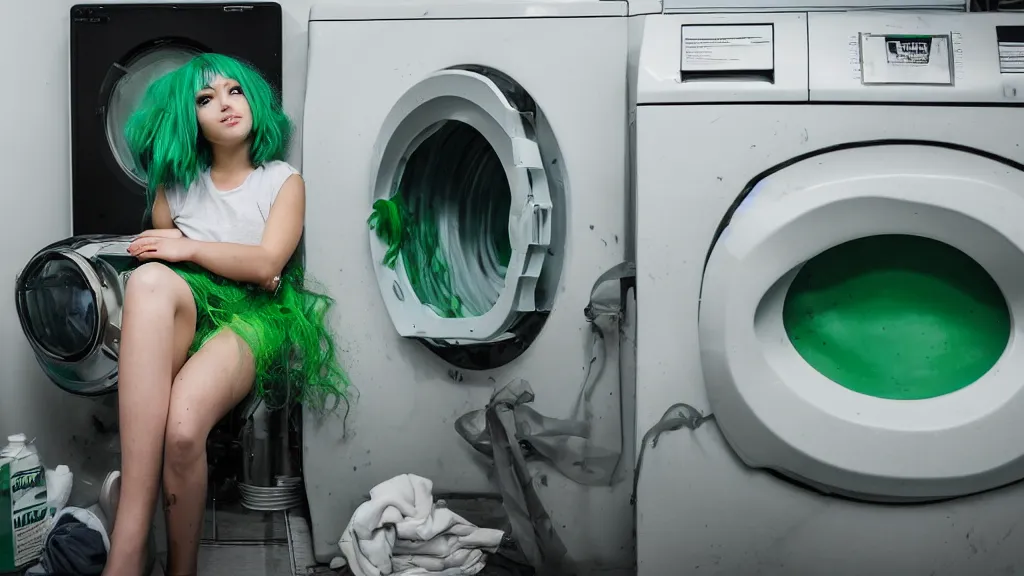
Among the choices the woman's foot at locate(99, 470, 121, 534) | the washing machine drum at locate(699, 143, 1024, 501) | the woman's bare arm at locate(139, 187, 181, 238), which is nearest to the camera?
the washing machine drum at locate(699, 143, 1024, 501)

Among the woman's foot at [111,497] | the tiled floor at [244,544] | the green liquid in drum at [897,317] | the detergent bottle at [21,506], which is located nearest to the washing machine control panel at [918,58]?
the green liquid in drum at [897,317]

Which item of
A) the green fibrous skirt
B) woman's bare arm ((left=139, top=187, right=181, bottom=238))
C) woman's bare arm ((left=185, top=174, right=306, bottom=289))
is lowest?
the green fibrous skirt

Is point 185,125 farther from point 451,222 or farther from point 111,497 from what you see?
point 111,497

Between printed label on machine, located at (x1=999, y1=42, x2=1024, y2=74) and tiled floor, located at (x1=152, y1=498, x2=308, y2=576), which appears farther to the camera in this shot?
tiled floor, located at (x1=152, y1=498, x2=308, y2=576)

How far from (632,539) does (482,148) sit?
0.71 metres

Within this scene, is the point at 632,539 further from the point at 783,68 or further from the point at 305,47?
the point at 305,47

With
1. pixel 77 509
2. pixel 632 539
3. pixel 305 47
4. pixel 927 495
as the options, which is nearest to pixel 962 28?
pixel 927 495

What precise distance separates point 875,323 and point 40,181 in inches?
62.3

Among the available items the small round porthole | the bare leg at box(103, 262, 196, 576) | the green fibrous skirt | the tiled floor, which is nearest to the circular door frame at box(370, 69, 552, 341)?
the small round porthole

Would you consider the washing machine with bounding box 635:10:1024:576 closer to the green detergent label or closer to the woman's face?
the woman's face

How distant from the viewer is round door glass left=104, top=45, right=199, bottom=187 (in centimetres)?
174

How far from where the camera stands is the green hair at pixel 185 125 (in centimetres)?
150

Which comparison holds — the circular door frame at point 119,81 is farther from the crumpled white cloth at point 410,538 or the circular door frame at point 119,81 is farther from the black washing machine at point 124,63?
the crumpled white cloth at point 410,538

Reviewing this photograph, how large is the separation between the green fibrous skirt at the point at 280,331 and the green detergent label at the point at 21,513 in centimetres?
37
